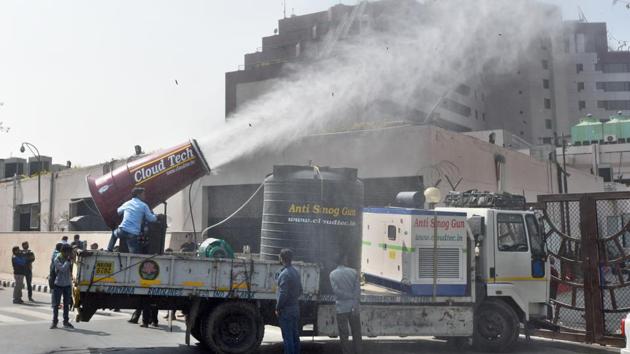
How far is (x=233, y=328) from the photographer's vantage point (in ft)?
26.5

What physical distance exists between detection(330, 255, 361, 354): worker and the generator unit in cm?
109

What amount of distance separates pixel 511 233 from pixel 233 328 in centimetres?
475

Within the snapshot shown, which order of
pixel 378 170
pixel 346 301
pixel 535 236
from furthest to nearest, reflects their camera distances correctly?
1. pixel 378 170
2. pixel 535 236
3. pixel 346 301

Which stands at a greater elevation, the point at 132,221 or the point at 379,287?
the point at 132,221

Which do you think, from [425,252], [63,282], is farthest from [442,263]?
[63,282]

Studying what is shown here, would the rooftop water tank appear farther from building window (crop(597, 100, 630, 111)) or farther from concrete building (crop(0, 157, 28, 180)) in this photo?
concrete building (crop(0, 157, 28, 180))

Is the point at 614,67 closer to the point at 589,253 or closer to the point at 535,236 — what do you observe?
the point at 589,253

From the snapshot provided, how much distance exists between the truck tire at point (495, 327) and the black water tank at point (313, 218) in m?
2.27

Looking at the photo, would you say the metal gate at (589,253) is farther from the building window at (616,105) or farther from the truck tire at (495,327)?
the building window at (616,105)

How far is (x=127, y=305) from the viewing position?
307 inches

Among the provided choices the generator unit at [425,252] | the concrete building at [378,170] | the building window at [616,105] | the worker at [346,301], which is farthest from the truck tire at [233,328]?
the building window at [616,105]

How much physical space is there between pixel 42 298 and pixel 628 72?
90198 mm

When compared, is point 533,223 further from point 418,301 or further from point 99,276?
point 99,276

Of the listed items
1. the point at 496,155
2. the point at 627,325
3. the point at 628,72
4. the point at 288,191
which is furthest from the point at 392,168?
the point at 628,72
